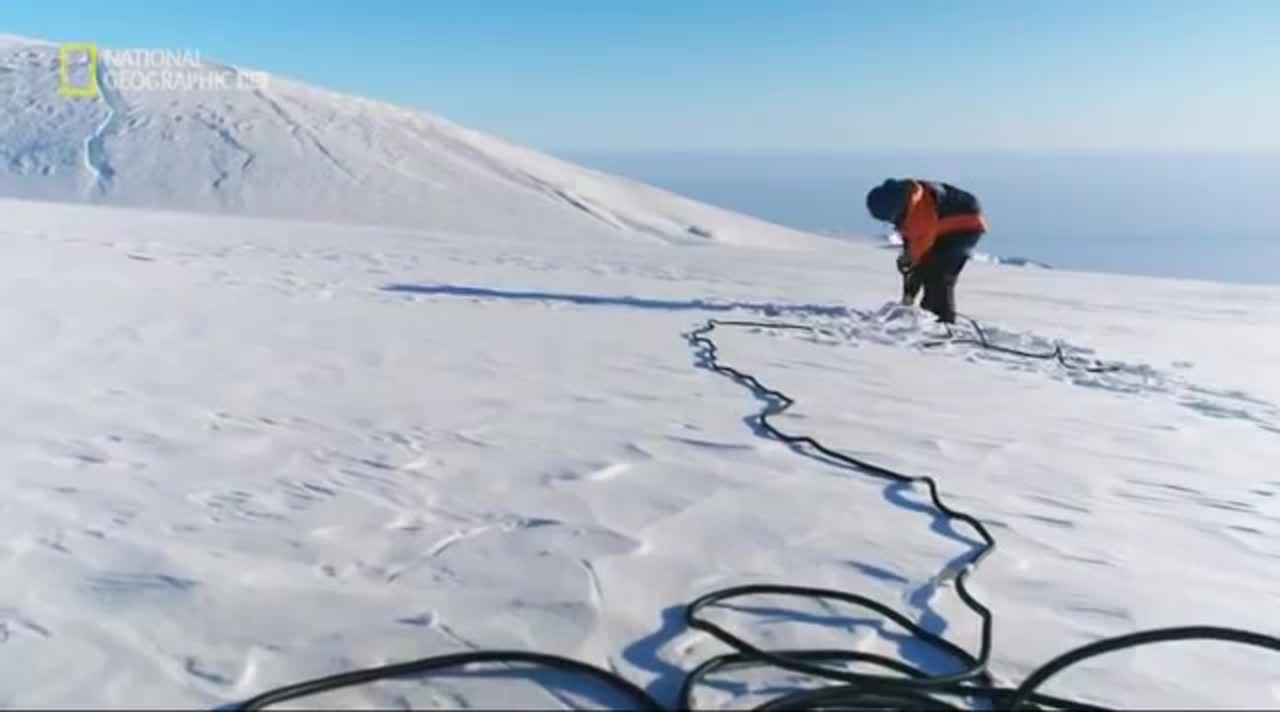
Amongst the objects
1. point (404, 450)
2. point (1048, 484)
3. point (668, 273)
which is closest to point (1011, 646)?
point (1048, 484)

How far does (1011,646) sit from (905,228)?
501cm

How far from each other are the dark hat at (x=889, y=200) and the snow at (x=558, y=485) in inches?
25.8

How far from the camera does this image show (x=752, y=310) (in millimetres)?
7262

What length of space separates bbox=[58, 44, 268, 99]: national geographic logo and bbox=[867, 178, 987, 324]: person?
20.3m

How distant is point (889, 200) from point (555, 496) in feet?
15.0

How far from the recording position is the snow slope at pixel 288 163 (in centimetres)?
1755

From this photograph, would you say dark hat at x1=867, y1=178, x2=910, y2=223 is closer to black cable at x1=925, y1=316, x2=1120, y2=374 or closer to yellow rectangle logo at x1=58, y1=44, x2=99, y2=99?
black cable at x1=925, y1=316, x2=1120, y2=374

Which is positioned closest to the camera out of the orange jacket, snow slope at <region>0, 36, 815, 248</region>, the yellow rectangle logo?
the orange jacket

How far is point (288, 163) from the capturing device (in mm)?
19406

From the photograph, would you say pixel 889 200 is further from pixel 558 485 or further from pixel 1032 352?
pixel 558 485

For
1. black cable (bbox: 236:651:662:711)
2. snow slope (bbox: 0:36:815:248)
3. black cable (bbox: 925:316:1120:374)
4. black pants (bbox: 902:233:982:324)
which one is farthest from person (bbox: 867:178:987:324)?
snow slope (bbox: 0:36:815:248)

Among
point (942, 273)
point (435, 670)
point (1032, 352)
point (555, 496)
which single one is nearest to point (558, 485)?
point (555, 496)

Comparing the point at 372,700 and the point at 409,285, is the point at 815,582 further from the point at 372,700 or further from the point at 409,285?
the point at 409,285

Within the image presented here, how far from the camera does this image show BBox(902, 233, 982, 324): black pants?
22.5 ft
